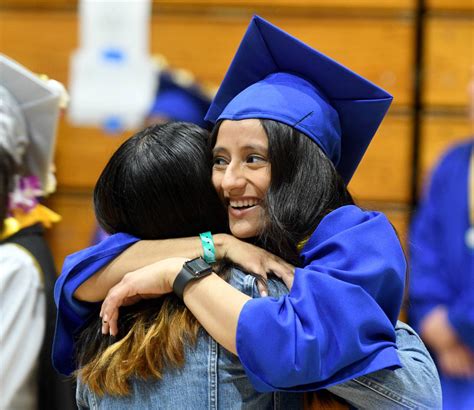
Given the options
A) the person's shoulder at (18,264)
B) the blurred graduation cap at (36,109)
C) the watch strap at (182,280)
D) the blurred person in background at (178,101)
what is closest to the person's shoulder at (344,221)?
the watch strap at (182,280)

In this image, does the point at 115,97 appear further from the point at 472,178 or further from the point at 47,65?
the point at 472,178

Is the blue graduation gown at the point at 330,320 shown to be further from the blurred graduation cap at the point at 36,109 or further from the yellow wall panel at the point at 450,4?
the yellow wall panel at the point at 450,4

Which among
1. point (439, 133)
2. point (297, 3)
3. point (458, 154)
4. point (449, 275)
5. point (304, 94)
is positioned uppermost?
point (304, 94)

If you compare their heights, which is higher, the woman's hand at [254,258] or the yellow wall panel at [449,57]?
the woman's hand at [254,258]

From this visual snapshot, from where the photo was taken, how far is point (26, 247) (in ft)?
7.41

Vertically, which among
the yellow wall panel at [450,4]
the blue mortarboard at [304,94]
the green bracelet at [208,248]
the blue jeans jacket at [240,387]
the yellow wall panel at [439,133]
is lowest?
the yellow wall panel at [439,133]

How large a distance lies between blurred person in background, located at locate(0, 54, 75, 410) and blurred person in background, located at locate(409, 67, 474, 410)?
1.67 metres

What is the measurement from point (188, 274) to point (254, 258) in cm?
14

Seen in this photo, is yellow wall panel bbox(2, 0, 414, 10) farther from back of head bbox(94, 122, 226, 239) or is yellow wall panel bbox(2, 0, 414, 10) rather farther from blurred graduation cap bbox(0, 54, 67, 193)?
back of head bbox(94, 122, 226, 239)

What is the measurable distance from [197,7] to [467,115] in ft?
5.03

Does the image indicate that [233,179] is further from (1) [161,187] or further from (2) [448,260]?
(2) [448,260]

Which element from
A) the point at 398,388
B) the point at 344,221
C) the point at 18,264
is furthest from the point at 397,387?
the point at 18,264

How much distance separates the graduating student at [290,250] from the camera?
53.1 inches

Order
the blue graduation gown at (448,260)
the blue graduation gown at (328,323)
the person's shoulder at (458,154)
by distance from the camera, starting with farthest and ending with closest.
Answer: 1. the person's shoulder at (458,154)
2. the blue graduation gown at (448,260)
3. the blue graduation gown at (328,323)
